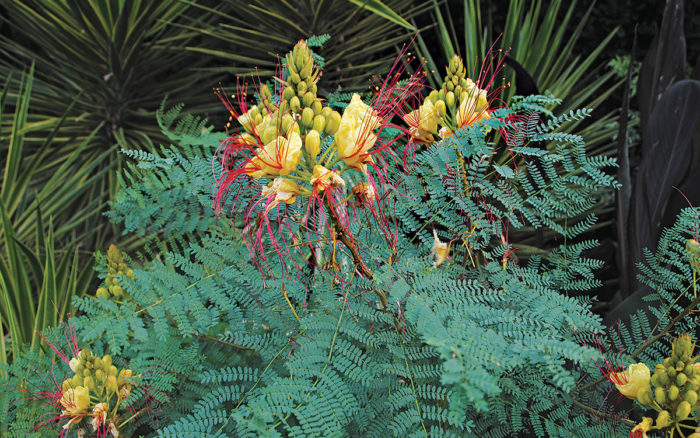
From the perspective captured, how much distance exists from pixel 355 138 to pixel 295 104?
69mm

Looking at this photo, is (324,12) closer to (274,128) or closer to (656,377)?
(274,128)

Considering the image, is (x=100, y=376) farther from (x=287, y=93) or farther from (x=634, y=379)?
(x=634, y=379)

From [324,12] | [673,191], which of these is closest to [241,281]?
[673,191]

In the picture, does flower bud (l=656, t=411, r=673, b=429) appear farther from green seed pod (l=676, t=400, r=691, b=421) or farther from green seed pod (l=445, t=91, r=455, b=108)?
green seed pod (l=445, t=91, r=455, b=108)

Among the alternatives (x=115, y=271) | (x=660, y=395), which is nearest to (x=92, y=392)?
(x=115, y=271)

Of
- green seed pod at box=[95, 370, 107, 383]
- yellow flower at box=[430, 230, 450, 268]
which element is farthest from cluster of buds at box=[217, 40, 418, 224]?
green seed pod at box=[95, 370, 107, 383]

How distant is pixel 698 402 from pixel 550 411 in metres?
0.18

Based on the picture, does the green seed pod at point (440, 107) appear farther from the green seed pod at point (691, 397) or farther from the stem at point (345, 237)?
the green seed pod at point (691, 397)

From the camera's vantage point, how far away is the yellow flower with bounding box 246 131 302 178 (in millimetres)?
504

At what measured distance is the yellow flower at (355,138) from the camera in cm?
53

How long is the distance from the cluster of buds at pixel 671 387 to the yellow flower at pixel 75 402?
616mm

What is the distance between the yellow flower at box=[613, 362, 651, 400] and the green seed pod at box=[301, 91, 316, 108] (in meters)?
0.45

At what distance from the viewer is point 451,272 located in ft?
2.22

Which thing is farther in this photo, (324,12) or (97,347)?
(324,12)
